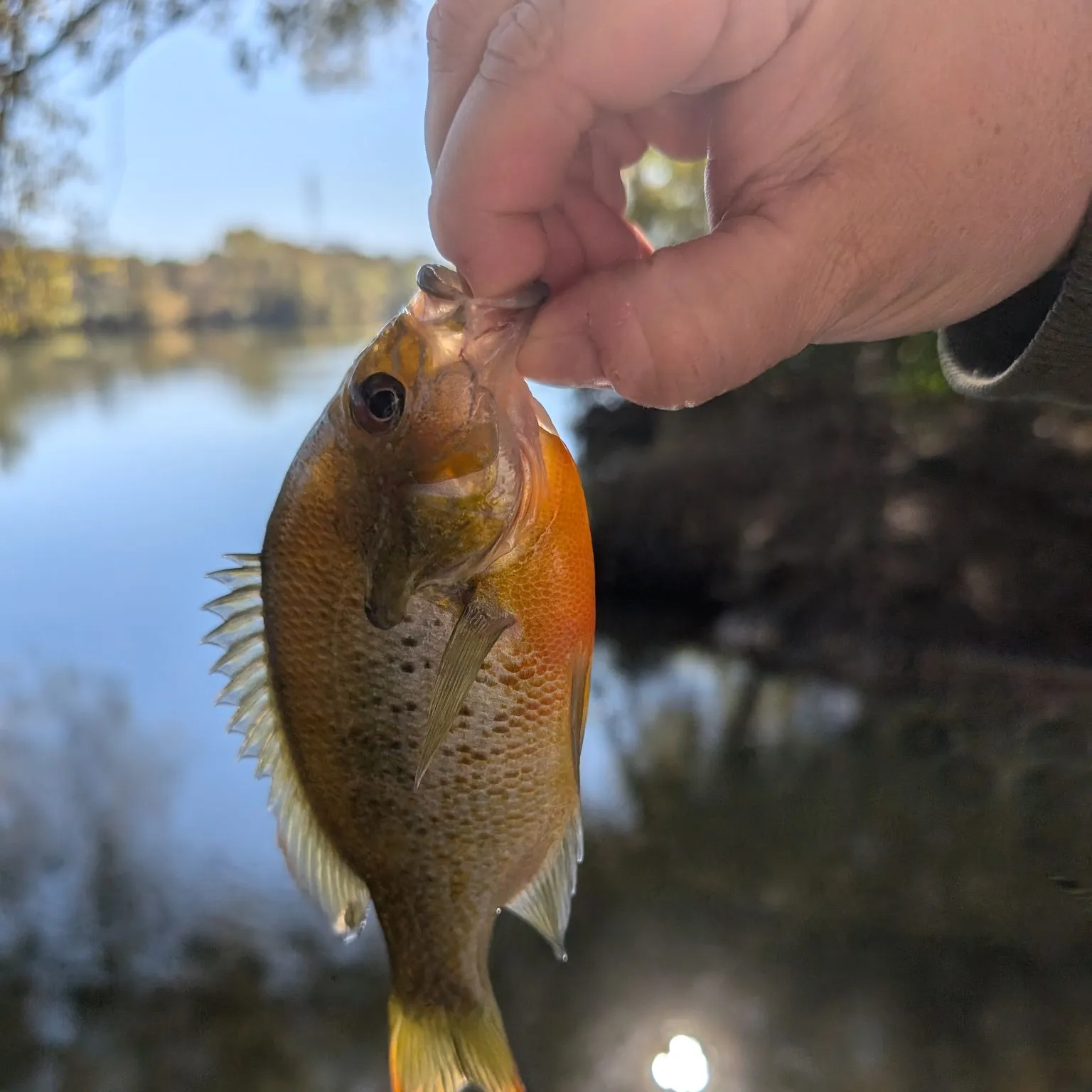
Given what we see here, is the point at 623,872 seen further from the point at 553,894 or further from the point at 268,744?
the point at 268,744

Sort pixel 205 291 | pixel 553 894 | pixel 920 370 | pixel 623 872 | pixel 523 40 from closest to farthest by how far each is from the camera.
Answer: pixel 523 40 → pixel 553 894 → pixel 623 872 → pixel 205 291 → pixel 920 370

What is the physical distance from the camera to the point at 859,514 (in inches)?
156

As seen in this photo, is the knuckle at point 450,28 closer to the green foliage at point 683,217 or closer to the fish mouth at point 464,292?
the fish mouth at point 464,292

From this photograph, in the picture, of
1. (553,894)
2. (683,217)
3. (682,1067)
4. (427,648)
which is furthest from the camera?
(683,217)

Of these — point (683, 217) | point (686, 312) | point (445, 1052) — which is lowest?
point (445, 1052)

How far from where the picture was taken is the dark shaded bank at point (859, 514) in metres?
3.67

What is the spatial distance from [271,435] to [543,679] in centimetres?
428

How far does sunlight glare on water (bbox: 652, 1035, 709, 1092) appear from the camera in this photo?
2193 millimetres

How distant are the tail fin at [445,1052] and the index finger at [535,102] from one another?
706 mm

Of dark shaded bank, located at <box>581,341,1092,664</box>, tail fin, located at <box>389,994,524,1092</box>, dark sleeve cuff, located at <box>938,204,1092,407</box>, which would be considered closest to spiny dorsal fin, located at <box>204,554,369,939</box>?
tail fin, located at <box>389,994,524,1092</box>

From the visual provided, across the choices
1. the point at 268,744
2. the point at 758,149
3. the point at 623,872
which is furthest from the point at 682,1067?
the point at 758,149

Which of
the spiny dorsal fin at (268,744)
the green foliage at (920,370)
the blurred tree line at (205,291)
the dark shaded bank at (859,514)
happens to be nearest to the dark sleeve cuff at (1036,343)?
the spiny dorsal fin at (268,744)

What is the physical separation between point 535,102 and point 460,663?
42cm

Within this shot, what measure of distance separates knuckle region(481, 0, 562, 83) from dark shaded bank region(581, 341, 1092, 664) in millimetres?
3387
